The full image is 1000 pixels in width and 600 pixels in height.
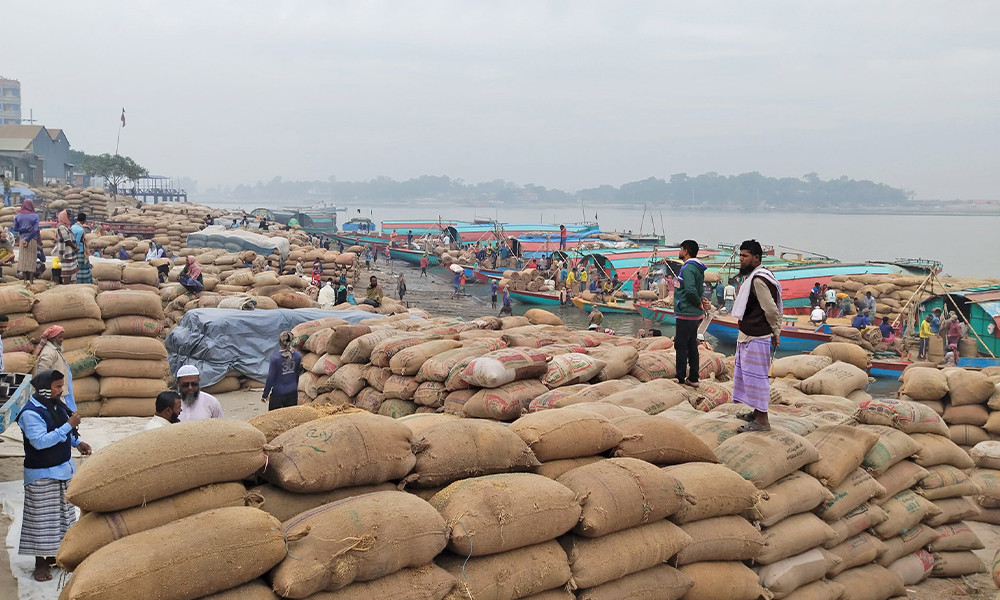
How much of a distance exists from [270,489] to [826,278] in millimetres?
30106

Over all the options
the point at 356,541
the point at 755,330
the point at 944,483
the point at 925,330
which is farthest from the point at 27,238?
the point at 925,330

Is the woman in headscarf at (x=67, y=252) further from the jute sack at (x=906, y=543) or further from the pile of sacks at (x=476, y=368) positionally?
the jute sack at (x=906, y=543)

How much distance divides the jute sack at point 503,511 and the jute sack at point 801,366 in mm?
5655

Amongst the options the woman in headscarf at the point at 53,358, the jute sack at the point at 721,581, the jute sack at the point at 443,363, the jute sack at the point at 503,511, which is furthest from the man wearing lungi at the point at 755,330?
the woman in headscarf at the point at 53,358

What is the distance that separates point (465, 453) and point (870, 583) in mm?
3613

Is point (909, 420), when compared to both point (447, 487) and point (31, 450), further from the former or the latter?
point (31, 450)

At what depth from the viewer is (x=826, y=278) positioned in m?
30.2

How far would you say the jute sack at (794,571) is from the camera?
5105 millimetres

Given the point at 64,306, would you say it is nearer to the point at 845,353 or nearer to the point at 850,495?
the point at 850,495

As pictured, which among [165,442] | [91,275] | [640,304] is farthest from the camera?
[640,304]

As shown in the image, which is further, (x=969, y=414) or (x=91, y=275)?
(x=91, y=275)

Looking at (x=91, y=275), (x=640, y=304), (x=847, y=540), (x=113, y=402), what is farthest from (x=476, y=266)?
(x=847, y=540)

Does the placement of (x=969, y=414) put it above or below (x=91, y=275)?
below

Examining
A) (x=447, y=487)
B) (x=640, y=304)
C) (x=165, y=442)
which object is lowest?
(x=640, y=304)
